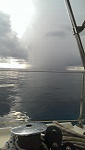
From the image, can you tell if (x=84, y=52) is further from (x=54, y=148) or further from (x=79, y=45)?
(x=54, y=148)

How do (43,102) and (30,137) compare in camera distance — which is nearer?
(30,137)

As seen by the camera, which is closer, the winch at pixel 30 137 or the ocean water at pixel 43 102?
the winch at pixel 30 137

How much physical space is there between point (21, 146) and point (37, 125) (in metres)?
0.16

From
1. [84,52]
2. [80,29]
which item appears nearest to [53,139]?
[84,52]

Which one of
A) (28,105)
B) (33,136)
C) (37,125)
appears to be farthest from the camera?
(28,105)

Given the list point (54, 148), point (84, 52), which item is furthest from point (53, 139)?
point (84, 52)

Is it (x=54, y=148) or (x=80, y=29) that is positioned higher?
(x=80, y=29)

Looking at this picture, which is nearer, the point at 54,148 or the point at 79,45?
the point at 79,45

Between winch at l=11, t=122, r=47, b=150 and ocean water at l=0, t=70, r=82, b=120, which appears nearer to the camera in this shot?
winch at l=11, t=122, r=47, b=150

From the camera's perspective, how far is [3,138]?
6.17 ft

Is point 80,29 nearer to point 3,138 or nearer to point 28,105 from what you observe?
point 3,138

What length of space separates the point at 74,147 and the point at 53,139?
0.16 metres

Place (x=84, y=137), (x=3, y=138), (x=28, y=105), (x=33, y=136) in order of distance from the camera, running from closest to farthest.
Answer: (x=33, y=136)
(x=84, y=137)
(x=3, y=138)
(x=28, y=105)

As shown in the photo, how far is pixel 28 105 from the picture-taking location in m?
26.9
